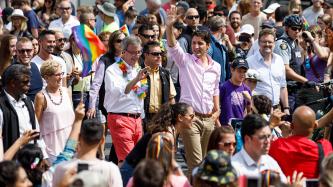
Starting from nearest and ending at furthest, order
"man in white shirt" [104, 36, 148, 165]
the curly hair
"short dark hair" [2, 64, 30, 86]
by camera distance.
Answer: the curly hair < "short dark hair" [2, 64, 30, 86] < "man in white shirt" [104, 36, 148, 165]

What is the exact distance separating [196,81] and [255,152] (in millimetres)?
3861

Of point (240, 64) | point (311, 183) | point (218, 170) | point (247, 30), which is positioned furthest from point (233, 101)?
point (218, 170)

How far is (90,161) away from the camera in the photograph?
8.47 m

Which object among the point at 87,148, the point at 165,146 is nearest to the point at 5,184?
the point at 87,148

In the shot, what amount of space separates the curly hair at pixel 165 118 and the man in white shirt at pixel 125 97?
62.9 inches

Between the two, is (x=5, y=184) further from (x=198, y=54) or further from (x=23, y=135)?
(x=198, y=54)

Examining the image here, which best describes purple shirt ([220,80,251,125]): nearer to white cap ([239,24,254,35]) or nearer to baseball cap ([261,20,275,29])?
white cap ([239,24,254,35])

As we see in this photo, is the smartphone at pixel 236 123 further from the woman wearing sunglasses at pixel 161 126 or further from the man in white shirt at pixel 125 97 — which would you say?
the man in white shirt at pixel 125 97

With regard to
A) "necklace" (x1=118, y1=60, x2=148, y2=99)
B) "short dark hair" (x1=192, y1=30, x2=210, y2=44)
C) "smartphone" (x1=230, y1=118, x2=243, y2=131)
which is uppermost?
"short dark hair" (x1=192, y1=30, x2=210, y2=44)

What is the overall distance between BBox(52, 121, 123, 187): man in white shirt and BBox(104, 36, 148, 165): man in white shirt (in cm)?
342

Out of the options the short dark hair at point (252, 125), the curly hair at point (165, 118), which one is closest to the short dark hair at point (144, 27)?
the curly hair at point (165, 118)

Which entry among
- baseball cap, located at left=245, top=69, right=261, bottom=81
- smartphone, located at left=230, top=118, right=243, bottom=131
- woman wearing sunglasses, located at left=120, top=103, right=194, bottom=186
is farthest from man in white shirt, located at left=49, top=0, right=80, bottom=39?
woman wearing sunglasses, located at left=120, top=103, right=194, bottom=186

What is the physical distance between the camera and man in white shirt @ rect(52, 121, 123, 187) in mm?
8406

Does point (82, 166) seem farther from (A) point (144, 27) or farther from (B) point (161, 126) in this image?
(A) point (144, 27)
